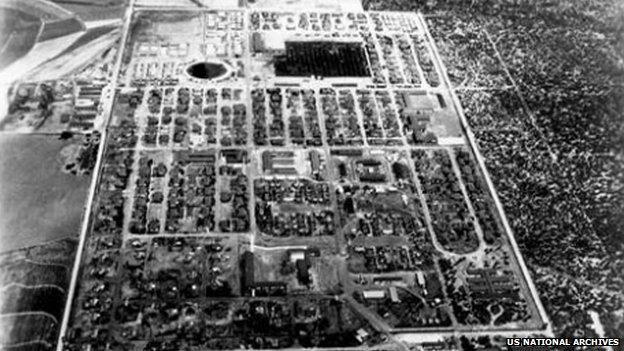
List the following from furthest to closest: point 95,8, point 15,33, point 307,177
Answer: point 95,8
point 15,33
point 307,177

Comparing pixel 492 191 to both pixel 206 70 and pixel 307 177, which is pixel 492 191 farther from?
pixel 206 70

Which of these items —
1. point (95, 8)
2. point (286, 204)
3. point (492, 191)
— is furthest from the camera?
point (95, 8)

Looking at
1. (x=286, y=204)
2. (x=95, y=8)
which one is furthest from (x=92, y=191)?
(x=95, y=8)

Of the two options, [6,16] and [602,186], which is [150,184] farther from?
[602,186]

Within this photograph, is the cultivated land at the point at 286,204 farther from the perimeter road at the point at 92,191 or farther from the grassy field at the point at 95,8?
the grassy field at the point at 95,8

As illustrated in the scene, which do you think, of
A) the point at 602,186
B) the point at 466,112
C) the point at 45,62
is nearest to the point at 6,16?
the point at 45,62

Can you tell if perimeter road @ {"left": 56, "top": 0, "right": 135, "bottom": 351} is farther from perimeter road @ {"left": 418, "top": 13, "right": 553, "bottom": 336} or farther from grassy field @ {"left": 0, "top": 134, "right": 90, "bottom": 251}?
perimeter road @ {"left": 418, "top": 13, "right": 553, "bottom": 336}

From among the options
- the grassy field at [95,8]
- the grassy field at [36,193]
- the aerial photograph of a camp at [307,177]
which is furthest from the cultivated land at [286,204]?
the grassy field at [95,8]
